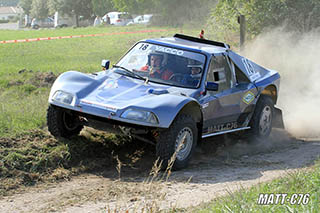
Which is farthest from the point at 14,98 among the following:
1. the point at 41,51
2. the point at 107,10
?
the point at 107,10

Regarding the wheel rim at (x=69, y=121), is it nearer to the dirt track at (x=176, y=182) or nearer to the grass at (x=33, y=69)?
the grass at (x=33, y=69)

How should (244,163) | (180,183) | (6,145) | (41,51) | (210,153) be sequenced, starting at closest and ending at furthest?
(180,183), (6,145), (244,163), (210,153), (41,51)

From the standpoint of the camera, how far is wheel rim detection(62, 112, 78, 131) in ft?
28.6

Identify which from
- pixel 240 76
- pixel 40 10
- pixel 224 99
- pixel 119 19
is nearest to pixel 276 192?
pixel 224 99

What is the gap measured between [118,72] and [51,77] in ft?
19.0

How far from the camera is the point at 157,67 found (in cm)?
897

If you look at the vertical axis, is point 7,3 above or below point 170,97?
below

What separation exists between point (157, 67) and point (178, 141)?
5.33 feet

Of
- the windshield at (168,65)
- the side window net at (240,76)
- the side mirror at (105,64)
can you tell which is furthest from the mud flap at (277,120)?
the side mirror at (105,64)

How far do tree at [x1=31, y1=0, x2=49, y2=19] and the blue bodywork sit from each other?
90.9 metres

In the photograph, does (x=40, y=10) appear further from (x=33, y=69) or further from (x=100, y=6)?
(x=33, y=69)

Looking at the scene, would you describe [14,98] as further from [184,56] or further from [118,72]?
[184,56]

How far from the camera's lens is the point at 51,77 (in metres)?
14.5

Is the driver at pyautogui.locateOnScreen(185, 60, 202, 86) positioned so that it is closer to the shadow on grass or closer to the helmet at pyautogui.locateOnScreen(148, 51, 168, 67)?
the helmet at pyautogui.locateOnScreen(148, 51, 168, 67)
